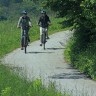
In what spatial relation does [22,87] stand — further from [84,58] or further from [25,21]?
[25,21]

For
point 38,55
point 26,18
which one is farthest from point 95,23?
point 26,18

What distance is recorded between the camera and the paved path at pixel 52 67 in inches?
553

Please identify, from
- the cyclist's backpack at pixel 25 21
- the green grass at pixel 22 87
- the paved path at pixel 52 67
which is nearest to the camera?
the green grass at pixel 22 87

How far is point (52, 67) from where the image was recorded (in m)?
18.4

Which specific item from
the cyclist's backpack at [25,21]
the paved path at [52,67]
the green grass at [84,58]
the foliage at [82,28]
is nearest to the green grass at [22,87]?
the paved path at [52,67]

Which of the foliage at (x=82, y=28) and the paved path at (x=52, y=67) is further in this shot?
the foliage at (x=82, y=28)

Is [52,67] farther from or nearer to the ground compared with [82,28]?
nearer to the ground

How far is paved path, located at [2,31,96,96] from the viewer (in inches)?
553

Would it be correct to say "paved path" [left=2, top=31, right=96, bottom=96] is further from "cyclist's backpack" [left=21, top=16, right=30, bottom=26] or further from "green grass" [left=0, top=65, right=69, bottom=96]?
"cyclist's backpack" [left=21, top=16, right=30, bottom=26]

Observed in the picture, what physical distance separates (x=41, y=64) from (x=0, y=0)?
9709 centimetres

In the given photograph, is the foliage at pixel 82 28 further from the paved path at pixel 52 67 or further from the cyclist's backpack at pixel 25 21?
the cyclist's backpack at pixel 25 21

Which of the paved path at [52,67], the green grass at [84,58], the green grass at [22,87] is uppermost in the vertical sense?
the green grass at [22,87]

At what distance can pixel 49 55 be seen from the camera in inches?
872

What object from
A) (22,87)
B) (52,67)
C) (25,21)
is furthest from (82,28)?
(22,87)
